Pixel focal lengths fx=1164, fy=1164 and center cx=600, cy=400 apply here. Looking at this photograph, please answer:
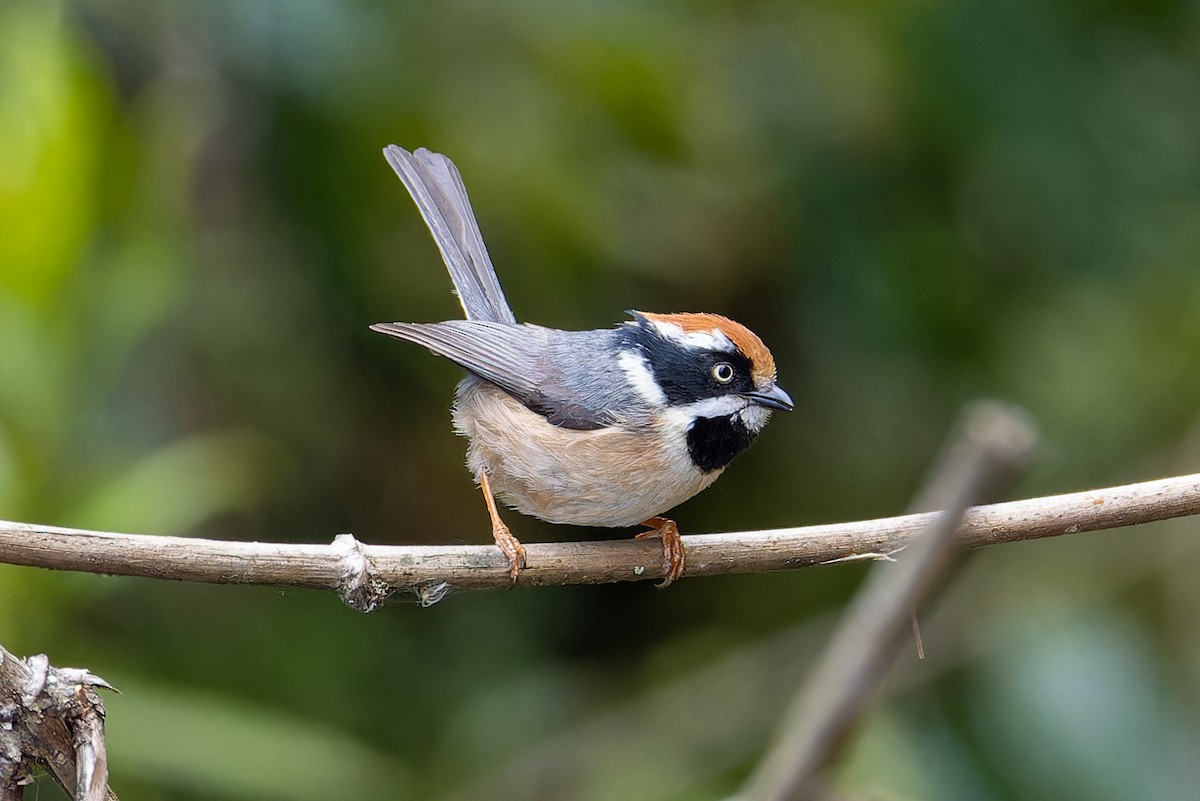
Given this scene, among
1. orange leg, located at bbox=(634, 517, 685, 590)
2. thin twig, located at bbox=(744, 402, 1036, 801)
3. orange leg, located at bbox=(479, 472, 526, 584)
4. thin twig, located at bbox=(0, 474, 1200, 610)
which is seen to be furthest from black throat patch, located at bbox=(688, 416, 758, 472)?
thin twig, located at bbox=(744, 402, 1036, 801)

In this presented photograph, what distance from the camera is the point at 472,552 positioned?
2811 millimetres

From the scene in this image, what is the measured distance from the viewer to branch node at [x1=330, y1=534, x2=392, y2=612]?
2518 millimetres

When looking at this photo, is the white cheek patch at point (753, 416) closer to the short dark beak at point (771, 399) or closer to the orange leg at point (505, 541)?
the short dark beak at point (771, 399)

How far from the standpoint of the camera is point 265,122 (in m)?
4.52

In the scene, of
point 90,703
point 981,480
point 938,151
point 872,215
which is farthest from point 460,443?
point 981,480

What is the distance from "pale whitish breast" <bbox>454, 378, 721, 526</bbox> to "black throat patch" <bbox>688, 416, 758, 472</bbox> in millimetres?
26

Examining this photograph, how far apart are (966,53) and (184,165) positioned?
3.09 metres

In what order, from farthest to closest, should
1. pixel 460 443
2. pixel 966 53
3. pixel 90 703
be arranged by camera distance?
1. pixel 460 443
2. pixel 966 53
3. pixel 90 703

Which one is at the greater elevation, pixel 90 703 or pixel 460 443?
pixel 460 443

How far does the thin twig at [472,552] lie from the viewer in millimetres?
2279

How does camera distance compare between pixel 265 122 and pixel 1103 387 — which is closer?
pixel 265 122

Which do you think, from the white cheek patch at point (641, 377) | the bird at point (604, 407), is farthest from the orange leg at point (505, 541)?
the white cheek patch at point (641, 377)

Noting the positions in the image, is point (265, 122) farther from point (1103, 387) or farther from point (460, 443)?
point (1103, 387)

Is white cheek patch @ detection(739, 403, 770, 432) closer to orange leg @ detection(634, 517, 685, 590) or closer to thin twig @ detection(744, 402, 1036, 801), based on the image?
orange leg @ detection(634, 517, 685, 590)
